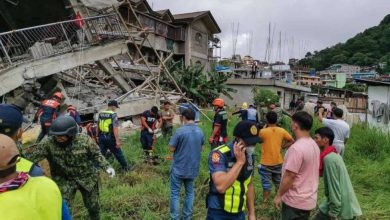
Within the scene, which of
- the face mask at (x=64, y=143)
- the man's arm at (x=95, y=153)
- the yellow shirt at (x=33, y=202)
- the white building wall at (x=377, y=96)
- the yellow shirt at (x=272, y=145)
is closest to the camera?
the yellow shirt at (x=33, y=202)

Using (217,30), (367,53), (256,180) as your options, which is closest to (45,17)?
(256,180)

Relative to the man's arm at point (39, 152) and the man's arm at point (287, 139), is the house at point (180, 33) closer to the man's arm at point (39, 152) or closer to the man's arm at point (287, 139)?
the man's arm at point (287, 139)

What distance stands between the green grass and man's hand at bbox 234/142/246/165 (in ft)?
5.46

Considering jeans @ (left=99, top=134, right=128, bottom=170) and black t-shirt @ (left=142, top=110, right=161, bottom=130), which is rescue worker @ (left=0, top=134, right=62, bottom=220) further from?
black t-shirt @ (left=142, top=110, right=161, bottom=130)

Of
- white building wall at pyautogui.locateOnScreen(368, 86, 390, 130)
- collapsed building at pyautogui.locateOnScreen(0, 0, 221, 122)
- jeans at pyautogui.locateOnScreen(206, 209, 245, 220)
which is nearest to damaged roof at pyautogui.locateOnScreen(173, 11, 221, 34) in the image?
collapsed building at pyautogui.locateOnScreen(0, 0, 221, 122)

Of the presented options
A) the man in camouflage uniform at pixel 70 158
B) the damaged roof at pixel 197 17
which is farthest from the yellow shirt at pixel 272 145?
the damaged roof at pixel 197 17

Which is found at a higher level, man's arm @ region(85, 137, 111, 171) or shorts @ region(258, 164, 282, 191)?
Result: man's arm @ region(85, 137, 111, 171)

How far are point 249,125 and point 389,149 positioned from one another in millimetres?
8413

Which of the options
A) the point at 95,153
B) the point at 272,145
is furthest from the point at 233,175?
the point at 272,145

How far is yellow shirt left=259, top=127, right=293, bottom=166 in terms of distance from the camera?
5.89m

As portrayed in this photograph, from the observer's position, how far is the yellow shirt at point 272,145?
19.3 ft

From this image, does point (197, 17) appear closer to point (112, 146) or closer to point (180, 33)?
point (180, 33)

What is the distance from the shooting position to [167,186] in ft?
21.3

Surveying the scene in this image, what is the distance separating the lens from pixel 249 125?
3004mm
